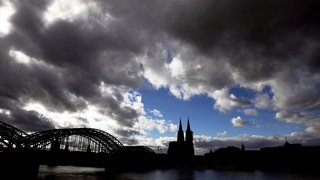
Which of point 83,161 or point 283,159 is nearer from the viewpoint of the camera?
point 83,161

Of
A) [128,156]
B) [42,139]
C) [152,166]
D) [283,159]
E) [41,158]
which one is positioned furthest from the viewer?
[283,159]

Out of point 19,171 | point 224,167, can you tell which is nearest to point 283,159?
point 224,167

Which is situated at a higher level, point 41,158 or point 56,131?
point 56,131

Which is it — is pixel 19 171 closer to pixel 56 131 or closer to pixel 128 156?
A: pixel 56 131

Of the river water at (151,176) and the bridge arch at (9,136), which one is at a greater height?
the bridge arch at (9,136)

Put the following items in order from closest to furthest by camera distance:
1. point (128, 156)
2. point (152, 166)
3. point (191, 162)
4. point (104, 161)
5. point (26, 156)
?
point (26, 156)
point (104, 161)
point (128, 156)
point (152, 166)
point (191, 162)

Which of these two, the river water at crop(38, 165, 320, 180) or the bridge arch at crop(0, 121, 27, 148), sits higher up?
the bridge arch at crop(0, 121, 27, 148)

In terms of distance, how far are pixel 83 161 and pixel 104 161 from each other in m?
13.1

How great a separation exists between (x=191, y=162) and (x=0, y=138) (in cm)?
13595

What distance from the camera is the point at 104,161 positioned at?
9744 centimetres

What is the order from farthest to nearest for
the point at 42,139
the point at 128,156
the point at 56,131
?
the point at 128,156 → the point at 56,131 → the point at 42,139

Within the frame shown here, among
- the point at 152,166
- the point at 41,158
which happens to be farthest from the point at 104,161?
the point at 152,166

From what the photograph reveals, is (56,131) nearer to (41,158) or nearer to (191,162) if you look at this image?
(41,158)

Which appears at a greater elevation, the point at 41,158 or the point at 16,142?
the point at 16,142
